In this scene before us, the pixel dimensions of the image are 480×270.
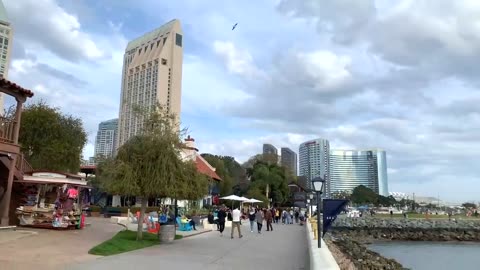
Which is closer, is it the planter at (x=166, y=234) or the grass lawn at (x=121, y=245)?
the grass lawn at (x=121, y=245)

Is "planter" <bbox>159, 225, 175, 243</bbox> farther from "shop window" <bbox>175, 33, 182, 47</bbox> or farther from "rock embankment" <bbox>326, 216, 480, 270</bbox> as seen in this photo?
"rock embankment" <bbox>326, 216, 480, 270</bbox>

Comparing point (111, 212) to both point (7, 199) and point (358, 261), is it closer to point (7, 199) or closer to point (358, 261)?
point (7, 199)

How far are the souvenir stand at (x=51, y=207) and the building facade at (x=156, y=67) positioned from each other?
39.0ft

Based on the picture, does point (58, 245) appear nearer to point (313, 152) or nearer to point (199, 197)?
point (199, 197)

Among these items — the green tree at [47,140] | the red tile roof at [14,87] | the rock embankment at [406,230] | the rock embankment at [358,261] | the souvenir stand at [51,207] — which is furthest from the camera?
the rock embankment at [406,230]

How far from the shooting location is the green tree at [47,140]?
3556cm

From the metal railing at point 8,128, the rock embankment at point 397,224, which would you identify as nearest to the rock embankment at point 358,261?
the metal railing at point 8,128

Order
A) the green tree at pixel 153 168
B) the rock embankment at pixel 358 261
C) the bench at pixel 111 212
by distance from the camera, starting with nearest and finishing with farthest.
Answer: the rock embankment at pixel 358 261 → the green tree at pixel 153 168 → the bench at pixel 111 212

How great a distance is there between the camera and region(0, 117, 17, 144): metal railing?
19.7 metres

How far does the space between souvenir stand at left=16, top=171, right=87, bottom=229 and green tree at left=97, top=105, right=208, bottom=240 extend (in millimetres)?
4489

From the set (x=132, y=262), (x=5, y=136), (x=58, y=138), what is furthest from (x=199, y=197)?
(x=58, y=138)

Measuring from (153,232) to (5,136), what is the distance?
8.09m

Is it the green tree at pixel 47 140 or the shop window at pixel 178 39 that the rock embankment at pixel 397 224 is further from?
the green tree at pixel 47 140

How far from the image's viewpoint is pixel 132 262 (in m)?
11.9
